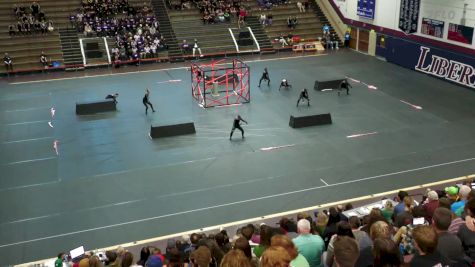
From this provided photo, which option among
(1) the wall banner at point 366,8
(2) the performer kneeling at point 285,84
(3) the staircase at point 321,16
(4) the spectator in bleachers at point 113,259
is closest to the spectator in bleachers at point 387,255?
(4) the spectator in bleachers at point 113,259

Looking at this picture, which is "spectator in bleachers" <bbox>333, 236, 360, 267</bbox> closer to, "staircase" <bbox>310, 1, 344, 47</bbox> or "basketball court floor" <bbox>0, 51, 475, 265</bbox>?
"basketball court floor" <bbox>0, 51, 475, 265</bbox>

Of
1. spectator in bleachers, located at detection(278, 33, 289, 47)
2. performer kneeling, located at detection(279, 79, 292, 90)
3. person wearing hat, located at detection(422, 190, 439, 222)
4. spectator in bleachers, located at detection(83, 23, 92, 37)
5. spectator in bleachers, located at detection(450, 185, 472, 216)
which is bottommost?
performer kneeling, located at detection(279, 79, 292, 90)

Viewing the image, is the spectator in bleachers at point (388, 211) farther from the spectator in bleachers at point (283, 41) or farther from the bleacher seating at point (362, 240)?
the spectator in bleachers at point (283, 41)

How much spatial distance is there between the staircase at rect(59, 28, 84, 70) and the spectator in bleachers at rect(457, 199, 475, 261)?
34.9 metres

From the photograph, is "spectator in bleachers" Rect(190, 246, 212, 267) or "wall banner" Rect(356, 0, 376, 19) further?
"wall banner" Rect(356, 0, 376, 19)

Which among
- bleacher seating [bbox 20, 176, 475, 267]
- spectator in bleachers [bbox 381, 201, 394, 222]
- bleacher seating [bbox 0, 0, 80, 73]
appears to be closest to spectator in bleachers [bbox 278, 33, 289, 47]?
bleacher seating [bbox 0, 0, 80, 73]

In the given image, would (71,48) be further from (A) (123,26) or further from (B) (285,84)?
(B) (285,84)

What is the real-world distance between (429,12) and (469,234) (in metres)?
30.2

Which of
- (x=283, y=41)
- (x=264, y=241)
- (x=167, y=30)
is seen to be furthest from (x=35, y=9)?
(x=264, y=241)

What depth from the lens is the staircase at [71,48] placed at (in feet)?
126

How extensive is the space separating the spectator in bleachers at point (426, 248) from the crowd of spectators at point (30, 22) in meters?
39.1

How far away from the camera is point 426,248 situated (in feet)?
20.1

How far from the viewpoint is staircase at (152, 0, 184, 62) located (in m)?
40.7

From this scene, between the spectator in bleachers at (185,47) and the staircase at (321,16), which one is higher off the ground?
the staircase at (321,16)
